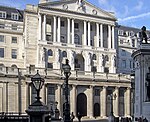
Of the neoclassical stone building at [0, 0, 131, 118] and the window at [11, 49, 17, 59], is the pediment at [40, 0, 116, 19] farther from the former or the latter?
the window at [11, 49, 17, 59]

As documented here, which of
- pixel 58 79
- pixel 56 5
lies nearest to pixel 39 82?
pixel 58 79

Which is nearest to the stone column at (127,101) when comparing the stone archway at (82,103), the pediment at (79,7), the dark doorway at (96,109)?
the dark doorway at (96,109)

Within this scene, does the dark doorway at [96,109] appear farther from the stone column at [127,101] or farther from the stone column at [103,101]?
the stone column at [127,101]

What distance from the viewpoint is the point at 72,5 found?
301ft

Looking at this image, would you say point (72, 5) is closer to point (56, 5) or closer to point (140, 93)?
point (56, 5)

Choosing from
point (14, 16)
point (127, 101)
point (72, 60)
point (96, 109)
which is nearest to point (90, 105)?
point (96, 109)

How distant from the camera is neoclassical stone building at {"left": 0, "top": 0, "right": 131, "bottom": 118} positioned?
252ft

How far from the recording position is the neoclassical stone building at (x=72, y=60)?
7694 cm

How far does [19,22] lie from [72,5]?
53.1ft

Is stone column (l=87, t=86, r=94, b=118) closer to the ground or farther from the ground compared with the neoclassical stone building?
closer to the ground

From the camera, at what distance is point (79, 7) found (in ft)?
301

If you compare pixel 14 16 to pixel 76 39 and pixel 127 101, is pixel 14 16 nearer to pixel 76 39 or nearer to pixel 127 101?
pixel 76 39

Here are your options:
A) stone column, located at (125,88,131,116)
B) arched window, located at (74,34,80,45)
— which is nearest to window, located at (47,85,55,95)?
arched window, located at (74,34,80,45)

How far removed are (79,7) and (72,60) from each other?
13.8 metres
